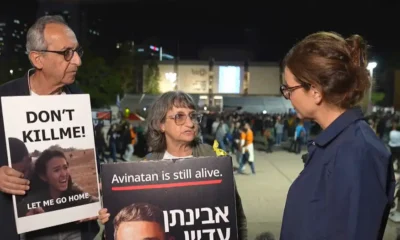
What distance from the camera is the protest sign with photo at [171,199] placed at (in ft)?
6.54

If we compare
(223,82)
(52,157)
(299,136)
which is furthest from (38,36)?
(223,82)

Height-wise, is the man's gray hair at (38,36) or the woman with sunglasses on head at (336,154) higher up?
the man's gray hair at (38,36)

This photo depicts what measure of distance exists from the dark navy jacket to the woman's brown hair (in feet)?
0.29

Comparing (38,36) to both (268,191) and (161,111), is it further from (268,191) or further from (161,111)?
(268,191)

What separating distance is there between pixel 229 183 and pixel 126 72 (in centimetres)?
5094

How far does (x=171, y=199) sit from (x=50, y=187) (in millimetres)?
603

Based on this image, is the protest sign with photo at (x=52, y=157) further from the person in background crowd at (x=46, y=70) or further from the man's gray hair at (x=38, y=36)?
the man's gray hair at (x=38, y=36)

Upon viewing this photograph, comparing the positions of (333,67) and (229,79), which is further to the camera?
(229,79)

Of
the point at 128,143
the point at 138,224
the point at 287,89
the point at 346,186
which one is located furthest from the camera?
the point at 128,143

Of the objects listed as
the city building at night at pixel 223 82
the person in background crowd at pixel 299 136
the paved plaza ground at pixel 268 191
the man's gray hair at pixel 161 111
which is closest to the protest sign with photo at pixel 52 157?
the man's gray hair at pixel 161 111

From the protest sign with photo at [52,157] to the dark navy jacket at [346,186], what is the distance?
1.11 meters

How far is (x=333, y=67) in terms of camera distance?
1.54 metres

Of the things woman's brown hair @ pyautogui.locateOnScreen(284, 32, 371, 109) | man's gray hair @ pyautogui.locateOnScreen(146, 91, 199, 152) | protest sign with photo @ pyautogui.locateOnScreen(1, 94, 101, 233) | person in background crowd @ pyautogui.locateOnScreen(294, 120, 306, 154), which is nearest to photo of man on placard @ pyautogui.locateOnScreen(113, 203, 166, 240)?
protest sign with photo @ pyautogui.locateOnScreen(1, 94, 101, 233)

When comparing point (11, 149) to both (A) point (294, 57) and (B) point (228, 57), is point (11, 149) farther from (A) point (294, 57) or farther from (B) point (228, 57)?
(B) point (228, 57)
